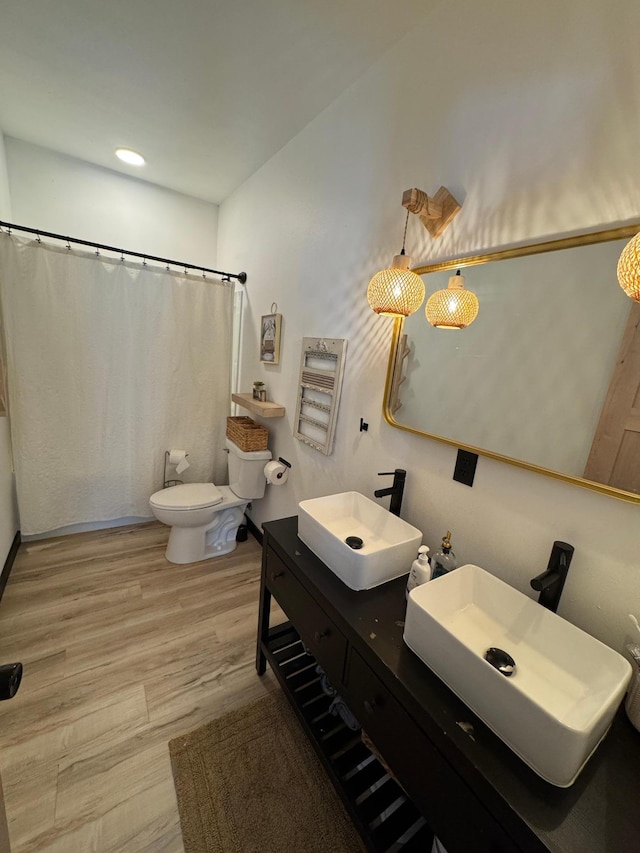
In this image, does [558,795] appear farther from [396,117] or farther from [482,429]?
[396,117]

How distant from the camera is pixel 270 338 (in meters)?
2.14

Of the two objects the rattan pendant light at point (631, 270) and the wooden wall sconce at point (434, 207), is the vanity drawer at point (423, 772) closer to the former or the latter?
the rattan pendant light at point (631, 270)

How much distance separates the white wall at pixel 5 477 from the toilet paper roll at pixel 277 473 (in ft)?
4.93

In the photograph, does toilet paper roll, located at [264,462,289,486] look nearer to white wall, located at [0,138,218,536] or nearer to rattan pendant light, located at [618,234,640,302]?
white wall, located at [0,138,218,536]

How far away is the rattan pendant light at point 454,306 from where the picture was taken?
3.37 ft

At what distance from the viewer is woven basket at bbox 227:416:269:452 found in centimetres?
214

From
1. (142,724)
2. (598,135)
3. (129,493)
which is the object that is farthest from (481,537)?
(129,493)

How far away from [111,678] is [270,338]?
1.91 metres

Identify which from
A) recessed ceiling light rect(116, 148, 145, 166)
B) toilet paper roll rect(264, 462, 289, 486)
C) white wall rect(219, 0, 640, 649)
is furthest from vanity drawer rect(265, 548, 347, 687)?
recessed ceiling light rect(116, 148, 145, 166)

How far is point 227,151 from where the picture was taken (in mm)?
1993

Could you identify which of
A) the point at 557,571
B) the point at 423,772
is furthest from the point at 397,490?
the point at 423,772

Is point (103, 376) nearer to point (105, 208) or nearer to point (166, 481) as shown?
point (166, 481)

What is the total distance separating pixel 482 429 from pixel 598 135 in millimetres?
752

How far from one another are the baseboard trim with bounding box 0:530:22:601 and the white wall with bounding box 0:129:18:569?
0.04 m
